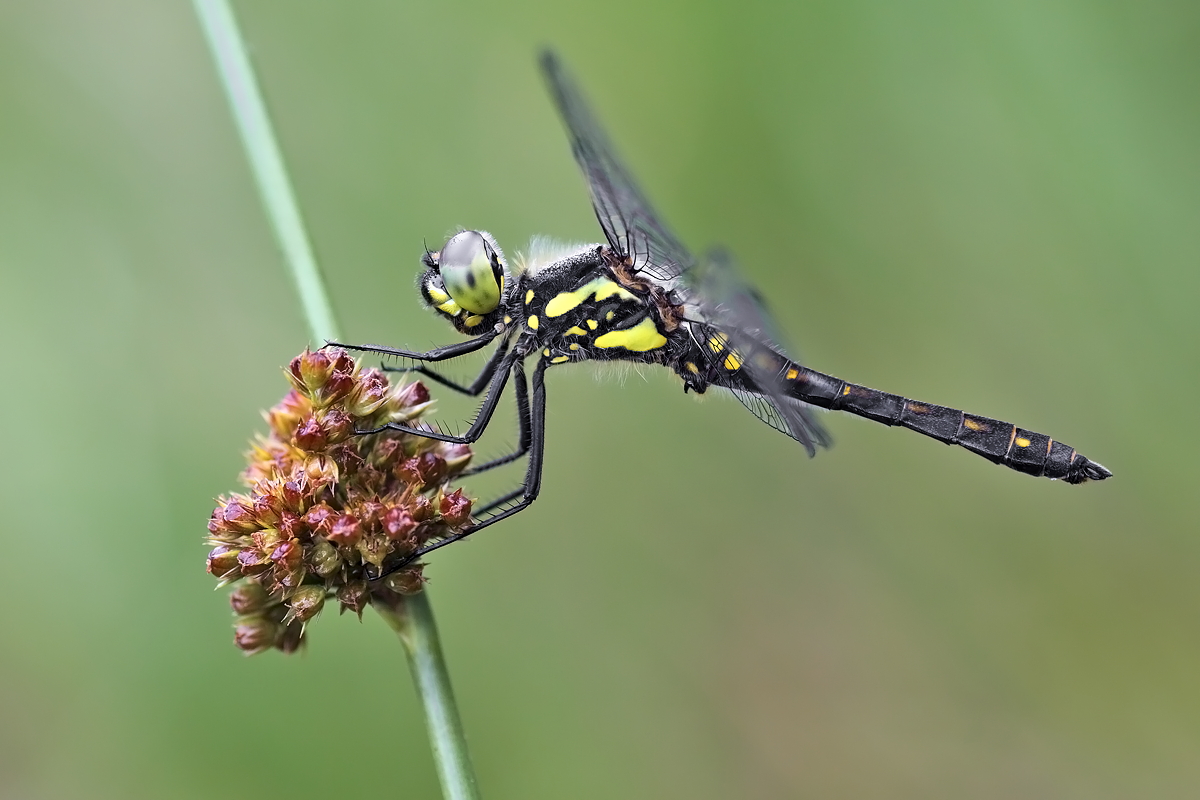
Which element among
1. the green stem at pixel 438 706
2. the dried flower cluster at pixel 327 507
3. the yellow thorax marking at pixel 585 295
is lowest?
the green stem at pixel 438 706

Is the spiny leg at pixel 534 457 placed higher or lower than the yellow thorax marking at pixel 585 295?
lower

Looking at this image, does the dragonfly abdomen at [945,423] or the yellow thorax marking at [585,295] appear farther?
the dragonfly abdomen at [945,423]

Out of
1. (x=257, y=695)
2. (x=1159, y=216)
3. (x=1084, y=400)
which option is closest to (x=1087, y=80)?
(x=1159, y=216)

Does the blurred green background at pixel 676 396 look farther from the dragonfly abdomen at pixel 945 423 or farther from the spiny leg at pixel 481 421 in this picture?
the dragonfly abdomen at pixel 945 423

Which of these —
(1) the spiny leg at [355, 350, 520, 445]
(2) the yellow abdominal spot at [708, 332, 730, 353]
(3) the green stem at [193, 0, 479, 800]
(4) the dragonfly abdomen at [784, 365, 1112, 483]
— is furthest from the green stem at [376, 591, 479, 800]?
(4) the dragonfly abdomen at [784, 365, 1112, 483]

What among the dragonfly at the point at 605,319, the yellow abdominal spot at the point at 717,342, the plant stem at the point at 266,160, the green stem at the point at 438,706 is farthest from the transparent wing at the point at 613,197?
the green stem at the point at 438,706

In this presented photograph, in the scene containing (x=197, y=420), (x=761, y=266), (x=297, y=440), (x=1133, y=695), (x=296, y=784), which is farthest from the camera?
(x=761, y=266)

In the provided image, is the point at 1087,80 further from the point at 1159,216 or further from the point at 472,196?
the point at 472,196

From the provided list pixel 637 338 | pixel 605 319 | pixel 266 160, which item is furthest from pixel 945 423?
pixel 266 160
